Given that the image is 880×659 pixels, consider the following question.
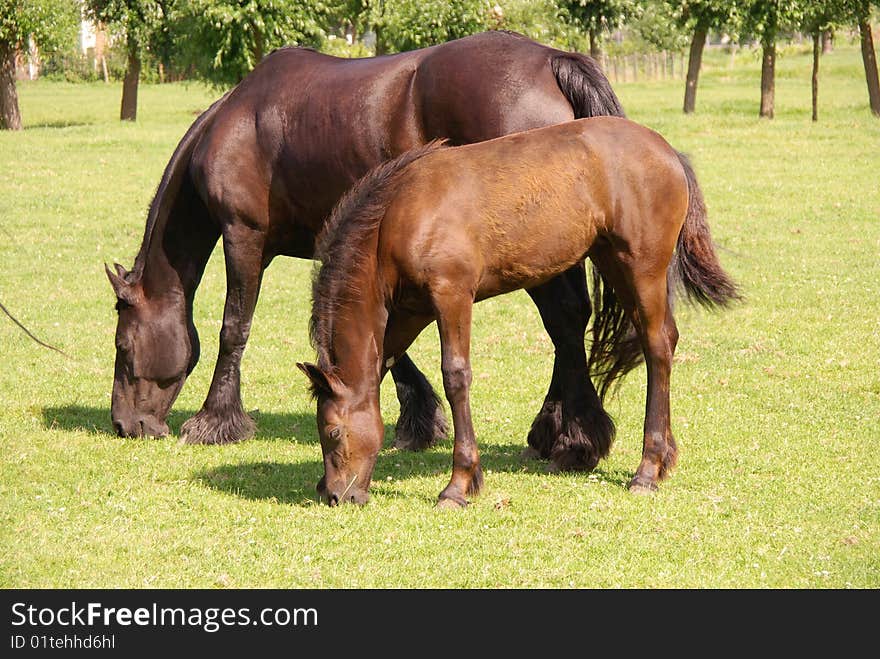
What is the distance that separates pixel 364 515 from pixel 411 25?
27859mm

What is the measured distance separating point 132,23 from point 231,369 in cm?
3283

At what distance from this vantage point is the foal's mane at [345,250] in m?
6.90

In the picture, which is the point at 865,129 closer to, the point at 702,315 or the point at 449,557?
the point at 702,315

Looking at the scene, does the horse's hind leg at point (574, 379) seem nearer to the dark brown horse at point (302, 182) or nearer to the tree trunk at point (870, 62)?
the dark brown horse at point (302, 182)

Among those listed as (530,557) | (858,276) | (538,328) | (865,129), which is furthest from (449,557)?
(865,129)

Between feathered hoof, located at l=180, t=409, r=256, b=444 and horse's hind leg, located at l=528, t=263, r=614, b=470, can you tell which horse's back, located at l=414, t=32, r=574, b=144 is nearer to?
horse's hind leg, located at l=528, t=263, r=614, b=470

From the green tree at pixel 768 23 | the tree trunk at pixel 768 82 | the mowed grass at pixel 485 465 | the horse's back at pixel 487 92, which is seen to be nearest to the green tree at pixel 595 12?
the green tree at pixel 768 23

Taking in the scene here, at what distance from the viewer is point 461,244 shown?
6.75 m

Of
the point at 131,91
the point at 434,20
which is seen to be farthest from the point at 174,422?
the point at 131,91

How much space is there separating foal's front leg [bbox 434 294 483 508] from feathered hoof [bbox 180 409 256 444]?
249 cm

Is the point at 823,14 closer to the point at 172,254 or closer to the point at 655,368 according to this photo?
the point at 172,254

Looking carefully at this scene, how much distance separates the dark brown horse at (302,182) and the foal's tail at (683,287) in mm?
193

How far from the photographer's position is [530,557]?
6215 mm

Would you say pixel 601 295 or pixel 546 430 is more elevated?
pixel 601 295
